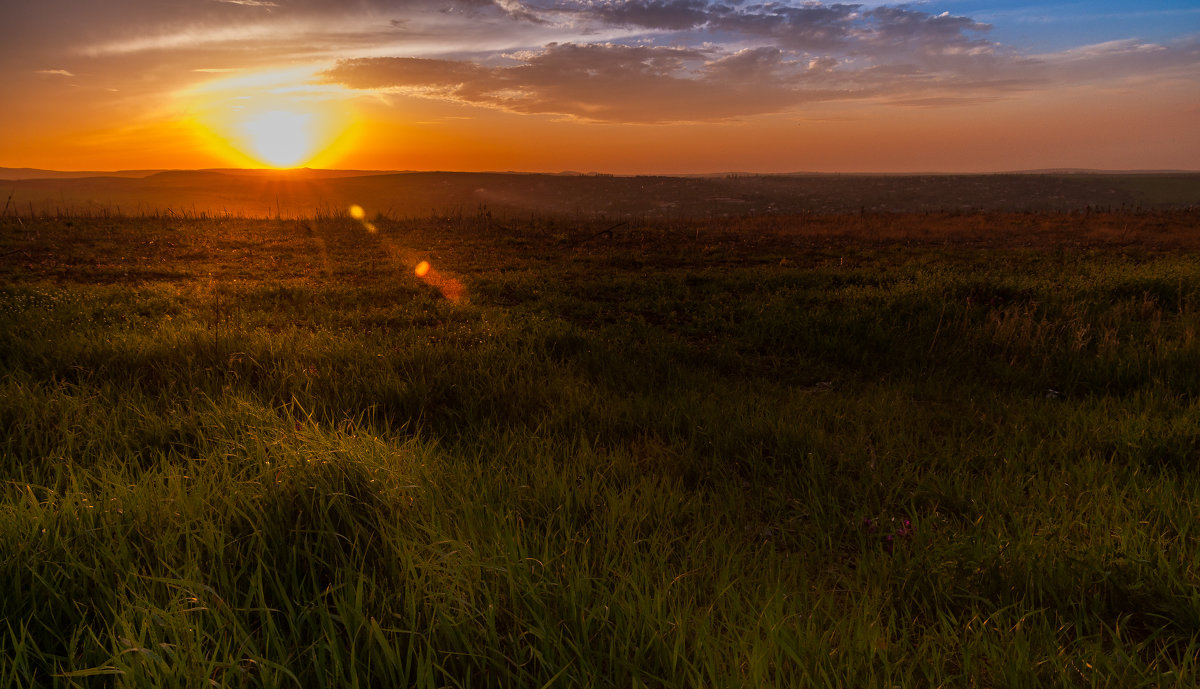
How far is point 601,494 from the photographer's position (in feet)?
11.5

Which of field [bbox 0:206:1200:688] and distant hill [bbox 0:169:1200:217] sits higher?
distant hill [bbox 0:169:1200:217]

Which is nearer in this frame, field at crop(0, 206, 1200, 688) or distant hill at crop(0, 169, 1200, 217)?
field at crop(0, 206, 1200, 688)

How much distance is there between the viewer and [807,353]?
778 cm

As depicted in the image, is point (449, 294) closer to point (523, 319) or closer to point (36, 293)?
point (523, 319)

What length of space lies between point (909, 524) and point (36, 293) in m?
11.7

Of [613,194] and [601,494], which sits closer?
[601,494]

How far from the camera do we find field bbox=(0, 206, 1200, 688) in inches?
81.0

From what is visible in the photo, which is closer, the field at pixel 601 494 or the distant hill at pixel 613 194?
the field at pixel 601 494

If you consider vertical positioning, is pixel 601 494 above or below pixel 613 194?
below

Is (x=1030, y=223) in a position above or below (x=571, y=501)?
above

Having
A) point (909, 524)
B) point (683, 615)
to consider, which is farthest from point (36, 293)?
point (909, 524)

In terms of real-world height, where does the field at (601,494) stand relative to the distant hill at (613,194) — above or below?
below

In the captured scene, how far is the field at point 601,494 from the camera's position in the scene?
206 centimetres

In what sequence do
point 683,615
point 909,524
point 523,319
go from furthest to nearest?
point 523,319 < point 909,524 < point 683,615
